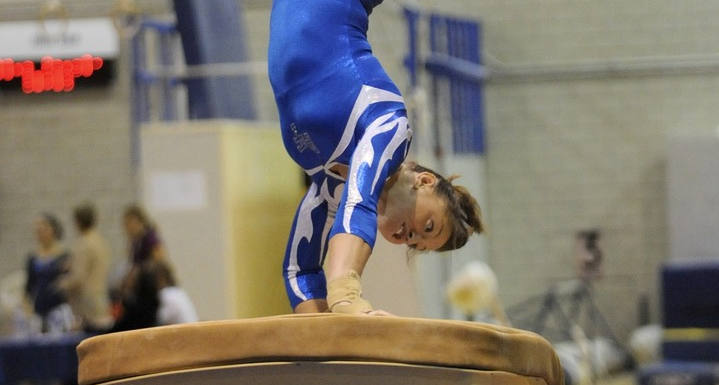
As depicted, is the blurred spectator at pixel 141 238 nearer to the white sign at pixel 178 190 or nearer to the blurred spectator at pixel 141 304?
the white sign at pixel 178 190

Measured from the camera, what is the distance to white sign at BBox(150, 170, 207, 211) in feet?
22.4

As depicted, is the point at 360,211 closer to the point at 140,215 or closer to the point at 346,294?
A: the point at 346,294

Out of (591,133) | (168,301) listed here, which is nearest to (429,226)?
(168,301)

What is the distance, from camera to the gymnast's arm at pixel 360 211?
2117mm

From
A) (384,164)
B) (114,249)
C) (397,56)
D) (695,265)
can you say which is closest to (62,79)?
(114,249)

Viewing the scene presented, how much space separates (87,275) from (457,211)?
5296 millimetres

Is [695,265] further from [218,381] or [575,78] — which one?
[218,381]

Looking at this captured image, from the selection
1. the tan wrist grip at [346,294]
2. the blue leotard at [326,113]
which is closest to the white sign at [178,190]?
the blue leotard at [326,113]

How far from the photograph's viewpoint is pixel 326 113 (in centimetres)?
241

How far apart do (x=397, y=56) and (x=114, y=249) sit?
295 centimetres

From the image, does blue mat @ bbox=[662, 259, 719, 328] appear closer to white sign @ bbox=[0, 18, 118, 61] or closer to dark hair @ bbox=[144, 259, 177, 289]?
dark hair @ bbox=[144, 259, 177, 289]

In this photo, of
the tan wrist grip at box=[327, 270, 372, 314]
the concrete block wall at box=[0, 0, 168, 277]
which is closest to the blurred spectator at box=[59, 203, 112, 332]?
the concrete block wall at box=[0, 0, 168, 277]

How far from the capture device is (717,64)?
971 centimetres

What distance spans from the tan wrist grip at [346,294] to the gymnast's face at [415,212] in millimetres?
285
